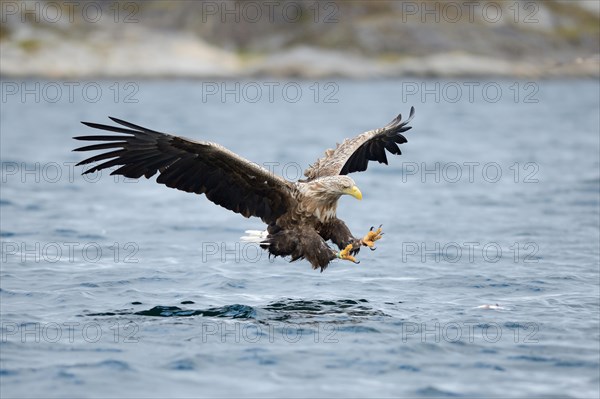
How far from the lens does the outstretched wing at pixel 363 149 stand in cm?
1237

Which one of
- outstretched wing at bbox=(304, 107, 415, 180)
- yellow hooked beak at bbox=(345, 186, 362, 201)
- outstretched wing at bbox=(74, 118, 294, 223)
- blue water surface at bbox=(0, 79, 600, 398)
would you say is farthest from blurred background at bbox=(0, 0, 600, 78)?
yellow hooked beak at bbox=(345, 186, 362, 201)

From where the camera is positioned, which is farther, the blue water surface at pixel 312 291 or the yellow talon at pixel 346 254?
the yellow talon at pixel 346 254

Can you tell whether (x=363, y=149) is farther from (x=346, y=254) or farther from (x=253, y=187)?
(x=346, y=254)

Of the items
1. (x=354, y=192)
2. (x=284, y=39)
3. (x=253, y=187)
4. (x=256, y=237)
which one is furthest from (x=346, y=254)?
(x=284, y=39)

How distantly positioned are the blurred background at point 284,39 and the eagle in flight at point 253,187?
76.5 metres

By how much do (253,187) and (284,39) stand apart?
87.6 meters

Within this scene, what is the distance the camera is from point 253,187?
11.3 m

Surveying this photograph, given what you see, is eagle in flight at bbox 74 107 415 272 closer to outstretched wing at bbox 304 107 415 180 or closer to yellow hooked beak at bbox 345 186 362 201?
yellow hooked beak at bbox 345 186 362 201

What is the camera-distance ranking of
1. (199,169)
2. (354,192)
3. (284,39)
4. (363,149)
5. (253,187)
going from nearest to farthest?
(354,192), (199,169), (253,187), (363,149), (284,39)

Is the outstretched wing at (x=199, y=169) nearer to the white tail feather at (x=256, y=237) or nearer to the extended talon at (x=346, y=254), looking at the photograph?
the white tail feather at (x=256, y=237)

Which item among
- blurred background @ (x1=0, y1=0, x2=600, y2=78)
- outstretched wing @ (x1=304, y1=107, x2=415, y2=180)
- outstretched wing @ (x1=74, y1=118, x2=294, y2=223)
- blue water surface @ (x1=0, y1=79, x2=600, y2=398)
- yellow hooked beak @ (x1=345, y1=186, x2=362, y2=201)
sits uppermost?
blurred background @ (x1=0, y1=0, x2=600, y2=78)

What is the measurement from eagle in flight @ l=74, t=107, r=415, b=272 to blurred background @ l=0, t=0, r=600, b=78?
76474mm

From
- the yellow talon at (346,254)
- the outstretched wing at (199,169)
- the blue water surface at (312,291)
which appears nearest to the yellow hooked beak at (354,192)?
the yellow talon at (346,254)

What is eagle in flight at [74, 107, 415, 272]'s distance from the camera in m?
10.9
